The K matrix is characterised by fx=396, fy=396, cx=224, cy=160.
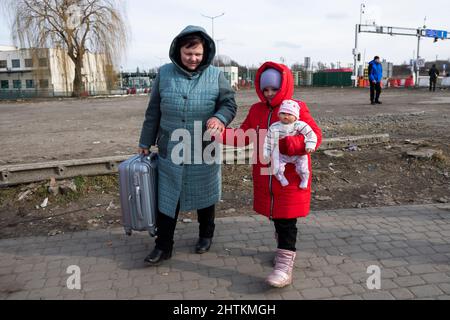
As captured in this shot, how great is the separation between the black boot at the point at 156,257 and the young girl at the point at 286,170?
0.94m

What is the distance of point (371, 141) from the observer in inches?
280

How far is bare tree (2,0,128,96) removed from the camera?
29459mm

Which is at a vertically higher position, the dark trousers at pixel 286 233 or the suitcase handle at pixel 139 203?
the suitcase handle at pixel 139 203

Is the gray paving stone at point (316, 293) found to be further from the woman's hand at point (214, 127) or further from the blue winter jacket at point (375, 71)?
the blue winter jacket at point (375, 71)

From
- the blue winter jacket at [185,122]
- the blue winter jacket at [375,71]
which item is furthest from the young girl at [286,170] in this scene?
the blue winter jacket at [375,71]

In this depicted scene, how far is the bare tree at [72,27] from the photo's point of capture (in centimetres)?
2946

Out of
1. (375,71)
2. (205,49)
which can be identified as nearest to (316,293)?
(205,49)

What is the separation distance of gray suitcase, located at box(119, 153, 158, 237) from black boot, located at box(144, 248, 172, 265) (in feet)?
0.54

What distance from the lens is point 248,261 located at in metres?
3.46

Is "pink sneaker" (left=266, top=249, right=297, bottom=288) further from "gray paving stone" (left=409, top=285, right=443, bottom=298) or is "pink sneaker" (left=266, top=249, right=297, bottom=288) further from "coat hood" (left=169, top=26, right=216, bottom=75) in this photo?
"coat hood" (left=169, top=26, right=216, bottom=75)

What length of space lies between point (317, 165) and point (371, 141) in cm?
153

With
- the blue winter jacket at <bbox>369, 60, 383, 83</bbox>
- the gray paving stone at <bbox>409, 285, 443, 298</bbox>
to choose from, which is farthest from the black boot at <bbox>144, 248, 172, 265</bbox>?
the blue winter jacket at <bbox>369, 60, 383, 83</bbox>
